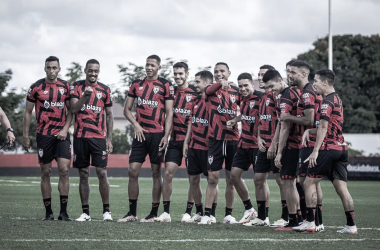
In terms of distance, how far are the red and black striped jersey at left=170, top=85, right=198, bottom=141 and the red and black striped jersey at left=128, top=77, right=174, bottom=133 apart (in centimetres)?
49

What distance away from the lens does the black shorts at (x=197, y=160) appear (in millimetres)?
11250

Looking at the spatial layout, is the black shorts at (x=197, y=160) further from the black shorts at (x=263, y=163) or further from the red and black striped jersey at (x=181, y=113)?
the black shorts at (x=263, y=163)

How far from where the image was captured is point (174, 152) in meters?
11.3

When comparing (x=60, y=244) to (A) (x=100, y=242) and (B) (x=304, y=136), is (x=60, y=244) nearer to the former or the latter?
(A) (x=100, y=242)

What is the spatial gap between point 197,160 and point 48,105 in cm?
275

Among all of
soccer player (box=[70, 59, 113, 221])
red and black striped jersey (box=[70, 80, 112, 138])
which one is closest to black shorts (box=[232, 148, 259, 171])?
soccer player (box=[70, 59, 113, 221])

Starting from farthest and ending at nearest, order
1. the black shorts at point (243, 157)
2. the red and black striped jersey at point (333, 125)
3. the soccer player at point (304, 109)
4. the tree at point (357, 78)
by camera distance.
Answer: the tree at point (357, 78)
the black shorts at point (243, 157)
the soccer player at point (304, 109)
the red and black striped jersey at point (333, 125)

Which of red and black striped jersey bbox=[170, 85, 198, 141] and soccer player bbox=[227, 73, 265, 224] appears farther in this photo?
red and black striped jersey bbox=[170, 85, 198, 141]

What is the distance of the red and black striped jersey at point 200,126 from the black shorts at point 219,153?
0.24 meters

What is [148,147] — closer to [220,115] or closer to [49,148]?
[220,115]

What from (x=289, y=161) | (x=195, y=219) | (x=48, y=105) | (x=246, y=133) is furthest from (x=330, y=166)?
(x=48, y=105)

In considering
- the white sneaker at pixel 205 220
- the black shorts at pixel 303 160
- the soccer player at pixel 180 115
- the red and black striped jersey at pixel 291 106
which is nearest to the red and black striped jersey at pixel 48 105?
the soccer player at pixel 180 115

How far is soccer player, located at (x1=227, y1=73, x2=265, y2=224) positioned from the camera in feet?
35.4

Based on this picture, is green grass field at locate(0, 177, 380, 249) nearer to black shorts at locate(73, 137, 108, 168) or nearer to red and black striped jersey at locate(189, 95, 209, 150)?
black shorts at locate(73, 137, 108, 168)
